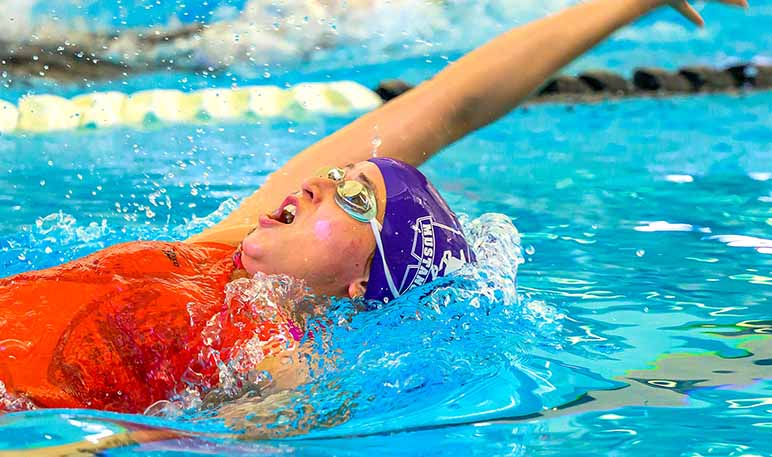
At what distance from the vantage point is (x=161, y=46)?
32.3 ft

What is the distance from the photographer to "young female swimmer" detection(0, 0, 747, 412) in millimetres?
2092

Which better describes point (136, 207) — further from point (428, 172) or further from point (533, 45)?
point (533, 45)

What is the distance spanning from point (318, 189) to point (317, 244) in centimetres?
15

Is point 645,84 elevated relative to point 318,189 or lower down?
elevated

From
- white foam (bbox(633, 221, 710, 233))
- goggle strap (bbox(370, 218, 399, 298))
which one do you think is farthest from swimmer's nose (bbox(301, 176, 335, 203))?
white foam (bbox(633, 221, 710, 233))

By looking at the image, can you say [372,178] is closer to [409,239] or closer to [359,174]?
[359,174]

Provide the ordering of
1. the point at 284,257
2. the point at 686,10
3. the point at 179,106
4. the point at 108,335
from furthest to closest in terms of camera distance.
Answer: the point at 179,106
the point at 686,10
the point at 284,257
the point at 108,335

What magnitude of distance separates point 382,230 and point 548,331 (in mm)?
622

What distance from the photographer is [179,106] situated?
24.2 ft

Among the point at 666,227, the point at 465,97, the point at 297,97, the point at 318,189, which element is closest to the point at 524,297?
the point at 465,97

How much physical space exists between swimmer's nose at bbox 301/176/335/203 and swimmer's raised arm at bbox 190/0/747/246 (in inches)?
16.2

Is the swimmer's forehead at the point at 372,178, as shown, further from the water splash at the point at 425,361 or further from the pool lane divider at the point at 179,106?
the pool lane divider at the point at 179,106

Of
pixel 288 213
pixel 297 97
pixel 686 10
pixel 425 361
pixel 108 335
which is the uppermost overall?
pixel 297 97

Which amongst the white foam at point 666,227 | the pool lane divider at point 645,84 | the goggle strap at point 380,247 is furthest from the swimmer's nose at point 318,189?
the pool lane divider at point 645,84
